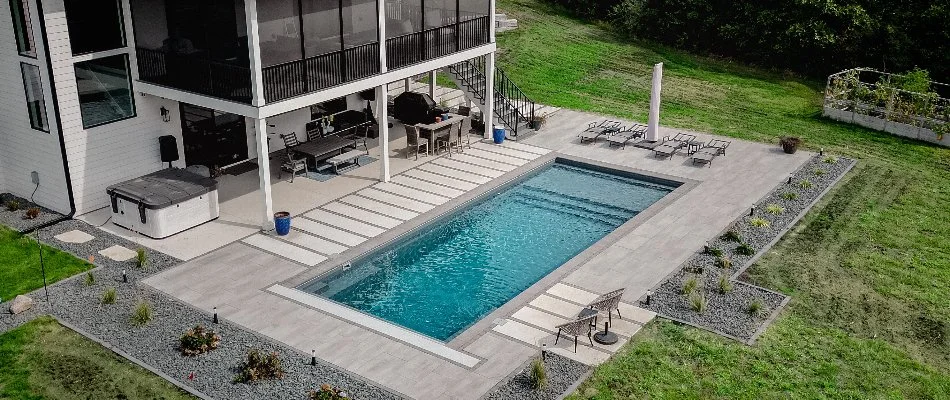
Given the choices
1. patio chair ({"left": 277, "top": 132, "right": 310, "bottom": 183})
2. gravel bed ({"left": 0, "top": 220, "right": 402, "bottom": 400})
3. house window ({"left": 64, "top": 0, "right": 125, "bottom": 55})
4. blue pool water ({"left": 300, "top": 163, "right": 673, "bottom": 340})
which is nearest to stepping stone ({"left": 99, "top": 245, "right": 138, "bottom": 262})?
gravel bed ({"left": 0, "top": 220, "right": 402, "bottom": 400})

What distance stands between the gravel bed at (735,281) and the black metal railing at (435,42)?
31.4 ft

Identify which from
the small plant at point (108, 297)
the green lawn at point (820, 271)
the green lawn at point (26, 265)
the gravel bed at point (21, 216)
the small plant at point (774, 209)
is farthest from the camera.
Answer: the small plant at point (774, 209)

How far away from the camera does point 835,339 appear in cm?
1664

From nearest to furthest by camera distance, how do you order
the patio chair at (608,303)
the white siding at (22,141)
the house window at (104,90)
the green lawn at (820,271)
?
the green lawn at (820,271), the patio chair at (608,303), the white siding at (22,141), the house window at (104,90)

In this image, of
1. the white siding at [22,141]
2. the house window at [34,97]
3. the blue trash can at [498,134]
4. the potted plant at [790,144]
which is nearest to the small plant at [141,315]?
the white siding at [22,141]

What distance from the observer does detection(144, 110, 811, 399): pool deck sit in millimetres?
15766

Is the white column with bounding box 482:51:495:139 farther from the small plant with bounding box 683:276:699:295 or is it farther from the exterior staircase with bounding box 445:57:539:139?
the small plant with bounding box 683:276:699:295

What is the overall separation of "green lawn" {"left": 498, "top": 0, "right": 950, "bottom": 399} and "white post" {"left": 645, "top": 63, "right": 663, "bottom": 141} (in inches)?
97.6

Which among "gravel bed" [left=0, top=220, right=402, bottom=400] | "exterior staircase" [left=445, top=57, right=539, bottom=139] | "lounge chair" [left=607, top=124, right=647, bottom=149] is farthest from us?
"exterior staircase" [left=445, top=57, right=539, bottom=139]

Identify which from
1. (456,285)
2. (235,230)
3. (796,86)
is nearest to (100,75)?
(235,230)

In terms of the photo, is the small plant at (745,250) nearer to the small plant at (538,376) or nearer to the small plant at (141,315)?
the small plant at (538,376)

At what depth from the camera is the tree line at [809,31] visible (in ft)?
119

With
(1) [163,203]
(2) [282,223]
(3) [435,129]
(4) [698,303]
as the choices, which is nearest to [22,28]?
(1) [163,203]

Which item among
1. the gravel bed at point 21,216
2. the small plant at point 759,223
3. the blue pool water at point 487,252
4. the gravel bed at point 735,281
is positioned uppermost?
the gravel bed at point 21,216
